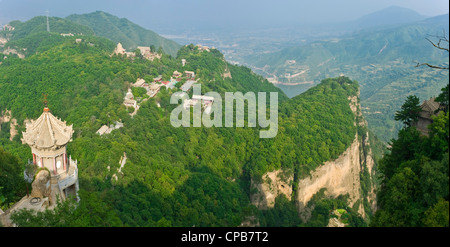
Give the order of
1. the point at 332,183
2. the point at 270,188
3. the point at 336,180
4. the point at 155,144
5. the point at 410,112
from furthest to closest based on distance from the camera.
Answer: the point at 336,180 → the point at 332,183 → the point at 270,188 → the point at 155,144 → the point at 410,112

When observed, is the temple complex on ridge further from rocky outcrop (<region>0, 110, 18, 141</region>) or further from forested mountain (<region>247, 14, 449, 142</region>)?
forested mountain (<region>247, 14, 449, 142</region>)

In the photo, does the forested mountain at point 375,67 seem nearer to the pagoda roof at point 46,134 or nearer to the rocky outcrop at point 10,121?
the rocky outcrop at point 10,121

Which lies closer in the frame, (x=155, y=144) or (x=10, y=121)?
(x=155, y=144)

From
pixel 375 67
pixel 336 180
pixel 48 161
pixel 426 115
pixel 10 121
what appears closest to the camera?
pixel 48 161

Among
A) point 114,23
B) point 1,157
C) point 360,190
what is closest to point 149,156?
point 1,157

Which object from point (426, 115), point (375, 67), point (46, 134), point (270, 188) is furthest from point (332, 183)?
point (375, 67)

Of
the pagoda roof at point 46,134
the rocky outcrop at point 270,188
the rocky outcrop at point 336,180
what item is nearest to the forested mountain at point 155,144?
the rocky outcrop at point 270,188

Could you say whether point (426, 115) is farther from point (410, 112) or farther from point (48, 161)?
point (48, 161)
